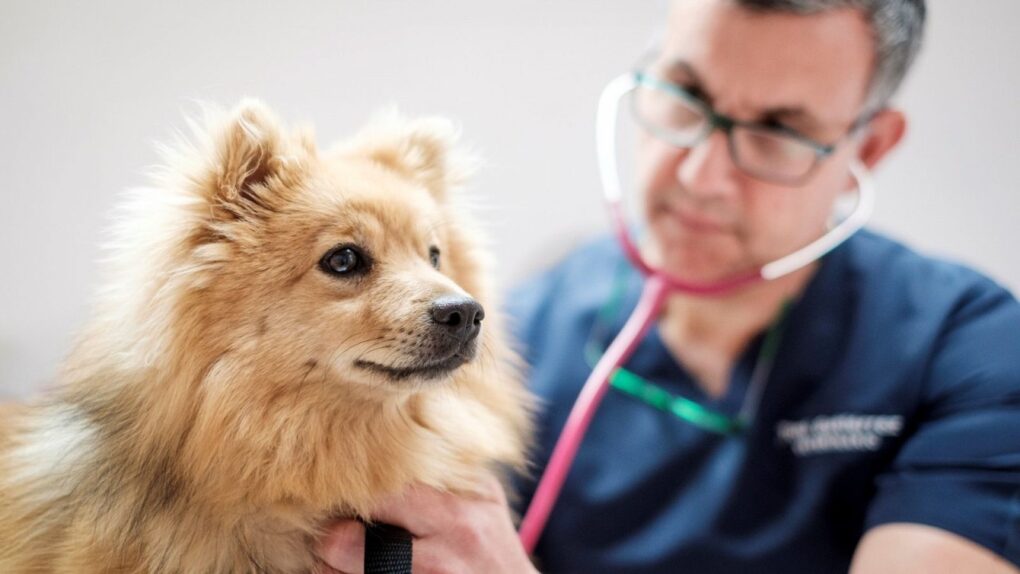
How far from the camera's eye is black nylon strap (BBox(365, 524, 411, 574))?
1005 mm

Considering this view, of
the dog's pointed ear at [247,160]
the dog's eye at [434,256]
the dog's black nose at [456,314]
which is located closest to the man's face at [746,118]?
the dog's eye at [434,256]

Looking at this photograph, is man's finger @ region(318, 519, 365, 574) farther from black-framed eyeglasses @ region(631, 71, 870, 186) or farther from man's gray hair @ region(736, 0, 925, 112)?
man's gray hair @ region(736, 0, 925, 112)

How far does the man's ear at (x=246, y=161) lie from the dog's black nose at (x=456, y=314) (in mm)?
263

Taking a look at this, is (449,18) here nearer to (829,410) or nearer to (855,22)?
(855,22)

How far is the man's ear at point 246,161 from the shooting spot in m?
1.02

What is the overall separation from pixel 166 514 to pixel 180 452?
75 millimetres

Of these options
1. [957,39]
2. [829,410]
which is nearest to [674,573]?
[829,410]

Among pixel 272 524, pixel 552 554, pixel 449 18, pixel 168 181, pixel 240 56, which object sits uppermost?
pixel 449 18

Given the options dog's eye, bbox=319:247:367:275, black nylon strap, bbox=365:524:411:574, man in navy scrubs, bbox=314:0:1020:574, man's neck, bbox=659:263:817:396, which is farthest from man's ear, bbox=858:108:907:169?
black nylon strap, bbox=365:524:411:574

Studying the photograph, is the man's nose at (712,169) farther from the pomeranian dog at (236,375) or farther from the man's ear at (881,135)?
the pomeranian dog at (236,375)

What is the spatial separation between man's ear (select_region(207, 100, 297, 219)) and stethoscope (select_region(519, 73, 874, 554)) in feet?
2.21

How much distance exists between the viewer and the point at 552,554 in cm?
160

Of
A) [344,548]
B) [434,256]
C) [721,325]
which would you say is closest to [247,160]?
[434,256]

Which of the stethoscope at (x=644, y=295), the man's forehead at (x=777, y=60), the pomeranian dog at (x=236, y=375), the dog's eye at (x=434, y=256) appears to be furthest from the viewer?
the stethoscope at (x=644, y=295)
